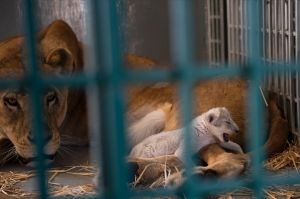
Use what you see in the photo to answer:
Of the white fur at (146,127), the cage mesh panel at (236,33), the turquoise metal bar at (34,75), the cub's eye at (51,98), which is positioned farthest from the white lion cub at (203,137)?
the turquoise metal bar at (34,75)

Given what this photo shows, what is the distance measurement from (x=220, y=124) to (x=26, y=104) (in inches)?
26.2

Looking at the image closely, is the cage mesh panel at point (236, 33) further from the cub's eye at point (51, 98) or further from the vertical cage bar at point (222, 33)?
the cub's eye at point (51, 98)

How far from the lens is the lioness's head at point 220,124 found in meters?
2.05

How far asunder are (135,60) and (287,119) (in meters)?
0.73

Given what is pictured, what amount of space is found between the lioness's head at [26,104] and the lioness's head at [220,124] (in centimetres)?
52

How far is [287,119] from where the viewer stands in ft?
7.61

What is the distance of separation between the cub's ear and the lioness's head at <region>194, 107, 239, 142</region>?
52cm

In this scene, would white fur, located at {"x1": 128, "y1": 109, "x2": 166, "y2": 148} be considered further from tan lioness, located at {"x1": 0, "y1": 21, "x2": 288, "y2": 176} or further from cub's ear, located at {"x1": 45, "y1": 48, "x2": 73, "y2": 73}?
cub's ear, located at {"x1": 45, "y1": 48, "x2": 73, "y2": 73}

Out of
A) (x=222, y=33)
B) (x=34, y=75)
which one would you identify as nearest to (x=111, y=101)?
(x=34, y=75)

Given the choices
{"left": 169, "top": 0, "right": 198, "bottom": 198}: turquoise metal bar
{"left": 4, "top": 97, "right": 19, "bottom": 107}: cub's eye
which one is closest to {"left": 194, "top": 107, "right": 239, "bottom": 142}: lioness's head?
{"left": 4, "top": 97, "right": 19, "bottom": 107}: cub's eye

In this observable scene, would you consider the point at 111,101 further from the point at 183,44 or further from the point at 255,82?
the point at 255,82

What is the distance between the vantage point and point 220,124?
207cm

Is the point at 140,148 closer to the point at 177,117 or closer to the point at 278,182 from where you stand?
the point at 177,117

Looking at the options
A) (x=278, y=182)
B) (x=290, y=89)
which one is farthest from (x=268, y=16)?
(x=278, y=182)
